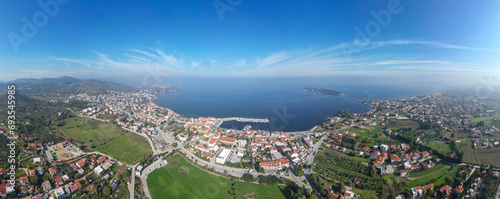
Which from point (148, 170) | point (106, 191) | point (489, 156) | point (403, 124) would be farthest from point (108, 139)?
point (403, 124)

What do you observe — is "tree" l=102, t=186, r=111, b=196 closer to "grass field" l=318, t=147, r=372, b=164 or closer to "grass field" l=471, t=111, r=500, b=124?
"grass field" l=318, t=147, r=372, b=164

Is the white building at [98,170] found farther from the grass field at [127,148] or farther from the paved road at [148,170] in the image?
the paved road at [148,170]

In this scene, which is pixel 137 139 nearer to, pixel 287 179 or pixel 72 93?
pixel 287 179

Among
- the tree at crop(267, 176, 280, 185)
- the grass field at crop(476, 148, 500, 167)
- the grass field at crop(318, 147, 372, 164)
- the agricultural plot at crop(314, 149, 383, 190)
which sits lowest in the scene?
the tree at crop(267, 176, 280, 185)

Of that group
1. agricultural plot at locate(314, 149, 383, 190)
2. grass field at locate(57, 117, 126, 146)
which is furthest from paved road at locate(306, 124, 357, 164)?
grass field at locate(57, 117, 126, 146)

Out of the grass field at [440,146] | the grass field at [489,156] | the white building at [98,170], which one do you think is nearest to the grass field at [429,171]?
the grass field at [440,146]

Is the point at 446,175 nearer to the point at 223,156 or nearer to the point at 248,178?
the point at 248,178
